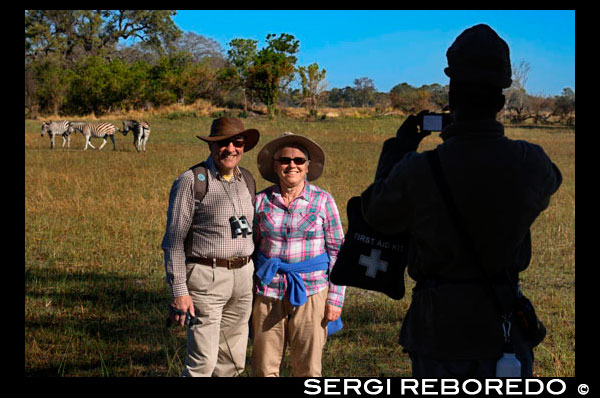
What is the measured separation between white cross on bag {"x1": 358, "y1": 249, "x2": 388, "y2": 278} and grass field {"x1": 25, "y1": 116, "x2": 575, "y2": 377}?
2.33 meters

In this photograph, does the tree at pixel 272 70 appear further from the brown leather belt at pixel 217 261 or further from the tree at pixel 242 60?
the brown leather belt at pixel 217 261

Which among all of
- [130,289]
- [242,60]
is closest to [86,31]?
[242,60]

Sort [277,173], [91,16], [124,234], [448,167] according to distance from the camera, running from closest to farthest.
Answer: [448,167] → [277,173] → [124,234] → [91,16]

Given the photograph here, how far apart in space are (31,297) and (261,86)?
127 ft

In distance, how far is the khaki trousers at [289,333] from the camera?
3.55 m

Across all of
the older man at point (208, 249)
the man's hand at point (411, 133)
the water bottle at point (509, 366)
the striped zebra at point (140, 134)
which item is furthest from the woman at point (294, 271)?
the striped zebra at point (140, 134)

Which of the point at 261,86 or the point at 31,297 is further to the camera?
the point at 261,86

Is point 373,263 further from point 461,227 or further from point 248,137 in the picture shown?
point 248,137

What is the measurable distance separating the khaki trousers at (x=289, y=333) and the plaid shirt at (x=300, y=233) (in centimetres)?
7

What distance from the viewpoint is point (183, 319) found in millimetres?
3367

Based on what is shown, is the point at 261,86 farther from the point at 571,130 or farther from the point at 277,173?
the point at 277,173

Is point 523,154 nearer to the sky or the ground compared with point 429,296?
nearer to the sky

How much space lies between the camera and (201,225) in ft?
11.4
